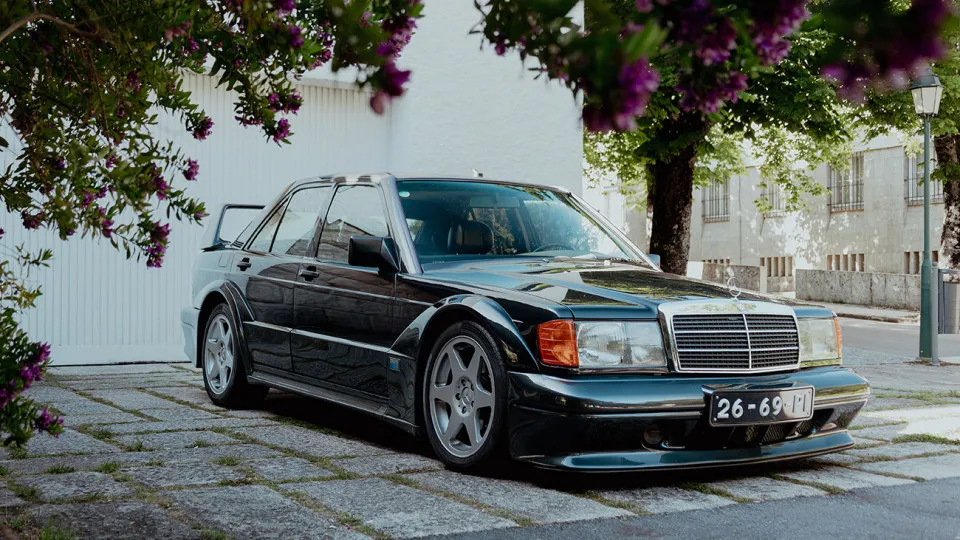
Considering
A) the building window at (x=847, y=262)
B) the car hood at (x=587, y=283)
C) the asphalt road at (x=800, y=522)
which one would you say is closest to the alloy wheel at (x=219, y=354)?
the car hood at (x=587, y=283)

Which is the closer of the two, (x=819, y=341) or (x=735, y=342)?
(x=735, y=342)

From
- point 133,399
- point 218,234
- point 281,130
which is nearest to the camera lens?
point 281,130

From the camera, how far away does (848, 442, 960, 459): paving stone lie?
19.7 feet

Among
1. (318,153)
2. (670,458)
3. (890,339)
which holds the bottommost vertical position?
(890,339)

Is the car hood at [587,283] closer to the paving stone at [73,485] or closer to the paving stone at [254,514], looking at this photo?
the paving stone at [254,514]

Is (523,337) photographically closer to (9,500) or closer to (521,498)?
(521,498)

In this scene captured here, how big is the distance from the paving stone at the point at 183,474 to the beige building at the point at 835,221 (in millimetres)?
26540

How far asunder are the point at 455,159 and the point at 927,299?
19.9 ft

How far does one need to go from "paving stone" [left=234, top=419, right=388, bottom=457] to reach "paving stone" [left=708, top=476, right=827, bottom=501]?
5.94ft

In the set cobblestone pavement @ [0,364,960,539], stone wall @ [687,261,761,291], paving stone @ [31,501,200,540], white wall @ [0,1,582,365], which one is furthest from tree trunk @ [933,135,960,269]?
paving stone @ [31,501,200,540]

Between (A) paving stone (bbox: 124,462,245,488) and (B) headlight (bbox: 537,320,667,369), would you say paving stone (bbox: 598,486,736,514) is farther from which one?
(A) paving stone (bbox: 124,462,245,488)

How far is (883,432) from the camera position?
6855 millimetres

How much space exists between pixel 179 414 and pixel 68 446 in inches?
55.4

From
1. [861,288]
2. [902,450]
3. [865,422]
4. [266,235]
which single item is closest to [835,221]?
[861,288]
